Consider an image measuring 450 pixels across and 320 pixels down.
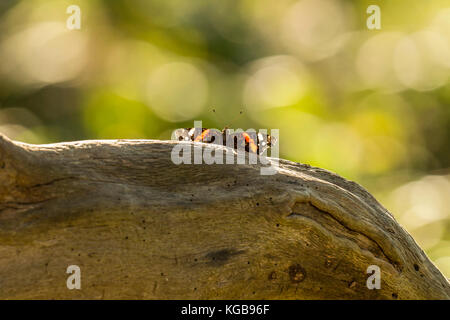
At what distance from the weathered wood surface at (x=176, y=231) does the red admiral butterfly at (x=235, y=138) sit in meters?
0.33

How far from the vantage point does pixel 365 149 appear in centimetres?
1042

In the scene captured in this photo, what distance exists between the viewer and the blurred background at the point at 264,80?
10.2 metres

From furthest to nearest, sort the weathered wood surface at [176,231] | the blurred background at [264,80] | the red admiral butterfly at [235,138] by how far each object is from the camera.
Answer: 1. the blurred background at [264,80]
2. the red admiral butterfly at [235,138]
3. the weathered wood surface at [176,231]

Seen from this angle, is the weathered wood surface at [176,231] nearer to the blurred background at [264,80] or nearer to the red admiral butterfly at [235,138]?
the red admiral butterfly at [235,138]

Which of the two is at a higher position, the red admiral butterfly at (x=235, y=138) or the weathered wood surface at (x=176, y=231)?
the red admiral butterfly at (x=235, y=138)

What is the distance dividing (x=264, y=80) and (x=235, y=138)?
330 inches

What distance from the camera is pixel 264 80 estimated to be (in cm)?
1140

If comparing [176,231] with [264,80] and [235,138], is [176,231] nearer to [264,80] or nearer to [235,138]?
[235,138]

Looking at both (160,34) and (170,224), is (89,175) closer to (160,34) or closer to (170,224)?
(170,224)

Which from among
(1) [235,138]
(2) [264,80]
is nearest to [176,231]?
(1) [235,138]

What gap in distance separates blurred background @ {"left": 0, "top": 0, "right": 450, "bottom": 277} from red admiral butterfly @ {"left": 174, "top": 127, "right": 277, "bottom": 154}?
6193 millimetres

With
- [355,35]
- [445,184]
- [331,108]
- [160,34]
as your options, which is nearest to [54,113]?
[160,34]

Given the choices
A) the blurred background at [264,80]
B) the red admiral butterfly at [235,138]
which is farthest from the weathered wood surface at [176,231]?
the blurred background at [264,80]
